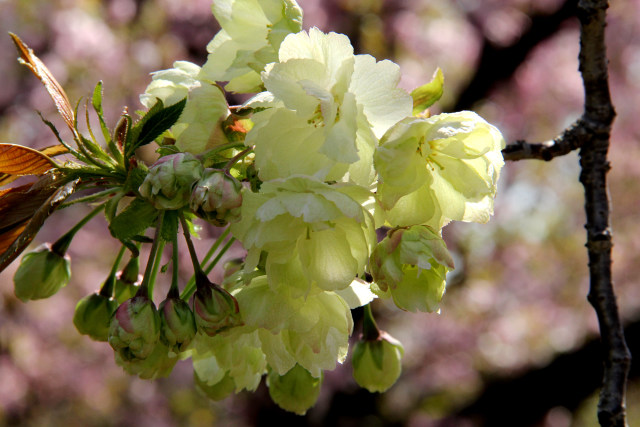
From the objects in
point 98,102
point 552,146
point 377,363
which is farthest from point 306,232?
point 552,146

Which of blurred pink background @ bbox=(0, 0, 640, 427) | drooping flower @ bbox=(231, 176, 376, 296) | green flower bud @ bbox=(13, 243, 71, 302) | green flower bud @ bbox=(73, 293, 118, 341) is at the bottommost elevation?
blurred pink background @ bbox=(0, 0, 640, 427)

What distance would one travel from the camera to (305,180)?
76 centimetres

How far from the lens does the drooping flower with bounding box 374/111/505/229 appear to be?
29.7 inches

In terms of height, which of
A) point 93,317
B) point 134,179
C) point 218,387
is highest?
point 134,179

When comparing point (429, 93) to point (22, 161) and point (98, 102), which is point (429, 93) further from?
point (22, 161)

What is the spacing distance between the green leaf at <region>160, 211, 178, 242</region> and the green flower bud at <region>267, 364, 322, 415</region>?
407 millimetres

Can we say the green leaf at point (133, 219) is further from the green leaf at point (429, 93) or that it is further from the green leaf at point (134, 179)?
the green leaf at point (429, 93)

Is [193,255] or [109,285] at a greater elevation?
[193,255]

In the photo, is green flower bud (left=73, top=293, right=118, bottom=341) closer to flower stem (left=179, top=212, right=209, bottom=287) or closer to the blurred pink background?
flower stem (left=179, top=212, right=209, bottom=287)

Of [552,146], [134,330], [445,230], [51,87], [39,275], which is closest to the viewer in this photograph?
[134,330]

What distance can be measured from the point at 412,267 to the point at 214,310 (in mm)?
286

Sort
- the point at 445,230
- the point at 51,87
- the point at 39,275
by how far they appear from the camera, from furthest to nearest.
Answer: the point at 445,230 < the point at 39,275 < the point at 51,87

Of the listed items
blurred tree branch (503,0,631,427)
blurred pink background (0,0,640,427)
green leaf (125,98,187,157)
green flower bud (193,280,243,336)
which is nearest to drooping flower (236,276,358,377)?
green flower bud (193,280,243,336)

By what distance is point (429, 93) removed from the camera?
2.96 feet
